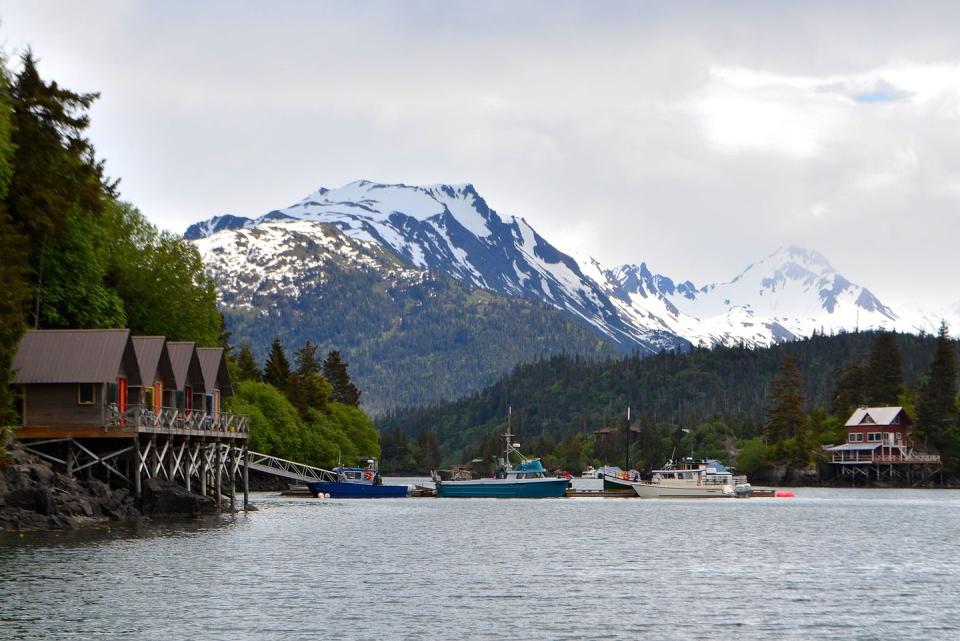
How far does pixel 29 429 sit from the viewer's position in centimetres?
7238

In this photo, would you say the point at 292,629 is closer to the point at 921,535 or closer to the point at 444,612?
the point at 444,612

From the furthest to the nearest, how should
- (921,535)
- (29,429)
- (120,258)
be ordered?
1. (120,258)
2. (921,535)
3. (29,429)

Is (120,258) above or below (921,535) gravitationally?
above

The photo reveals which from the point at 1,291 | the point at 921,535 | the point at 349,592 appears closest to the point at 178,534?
the point at 1,291

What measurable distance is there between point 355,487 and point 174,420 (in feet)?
214

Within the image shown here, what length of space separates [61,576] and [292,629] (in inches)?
523

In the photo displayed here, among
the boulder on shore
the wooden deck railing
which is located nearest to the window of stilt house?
the wooden deck railing

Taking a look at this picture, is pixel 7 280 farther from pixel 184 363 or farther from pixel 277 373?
pixel 277 373

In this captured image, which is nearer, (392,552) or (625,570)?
(625,570)

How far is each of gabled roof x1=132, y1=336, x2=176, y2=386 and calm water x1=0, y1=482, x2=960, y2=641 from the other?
32.9 ft

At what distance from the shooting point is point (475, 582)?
176 ft

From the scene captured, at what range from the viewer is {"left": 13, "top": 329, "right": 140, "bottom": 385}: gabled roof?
73.6 meters

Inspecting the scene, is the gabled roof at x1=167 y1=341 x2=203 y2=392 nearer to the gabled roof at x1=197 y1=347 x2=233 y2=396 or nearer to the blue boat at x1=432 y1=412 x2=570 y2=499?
the gabled roof at x1=197 y1=347 x2=233 y2=396

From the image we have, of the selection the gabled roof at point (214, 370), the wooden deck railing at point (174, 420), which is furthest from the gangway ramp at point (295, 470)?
the wooden deck railing at point (174, 420)
